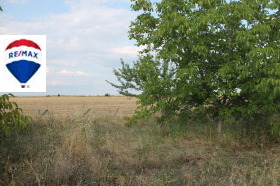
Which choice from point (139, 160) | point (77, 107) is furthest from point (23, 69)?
point (139, 160)

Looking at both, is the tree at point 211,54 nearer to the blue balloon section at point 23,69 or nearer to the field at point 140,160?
the field at point 140,160

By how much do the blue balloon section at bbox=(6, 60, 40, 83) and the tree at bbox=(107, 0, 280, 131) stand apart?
4011 mm

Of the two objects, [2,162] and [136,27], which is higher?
[136,27]

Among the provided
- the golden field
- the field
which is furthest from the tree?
the golden field

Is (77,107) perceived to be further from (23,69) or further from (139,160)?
(139,160)

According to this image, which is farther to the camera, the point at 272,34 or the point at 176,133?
the point at 176,133

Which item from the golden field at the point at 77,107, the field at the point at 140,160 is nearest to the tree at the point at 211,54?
the field at the point at 140,160

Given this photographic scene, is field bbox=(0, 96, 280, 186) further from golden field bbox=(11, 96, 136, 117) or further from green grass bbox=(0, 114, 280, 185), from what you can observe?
golden field bbox=(11, 96, 136, 117)

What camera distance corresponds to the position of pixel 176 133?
10.5 meters

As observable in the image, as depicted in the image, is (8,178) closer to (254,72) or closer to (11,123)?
(11,123)

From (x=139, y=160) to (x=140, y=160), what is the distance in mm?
32

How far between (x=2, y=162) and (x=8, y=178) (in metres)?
0.33

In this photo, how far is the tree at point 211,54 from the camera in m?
8.50

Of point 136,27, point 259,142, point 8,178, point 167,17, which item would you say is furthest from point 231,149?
point 8,178
